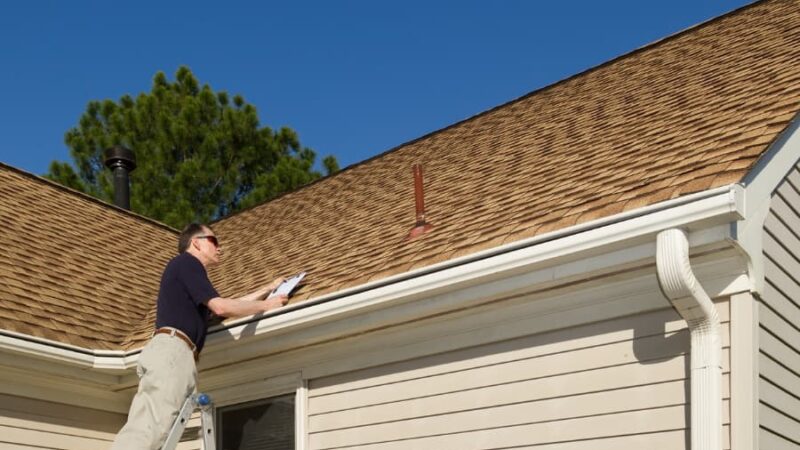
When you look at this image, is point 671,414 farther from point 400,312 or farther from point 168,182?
point 168,182

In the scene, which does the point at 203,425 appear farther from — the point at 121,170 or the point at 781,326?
the point at 121,170

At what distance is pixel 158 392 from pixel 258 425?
7.01 feet

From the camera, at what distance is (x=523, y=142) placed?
9.39 m

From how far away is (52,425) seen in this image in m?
7.88

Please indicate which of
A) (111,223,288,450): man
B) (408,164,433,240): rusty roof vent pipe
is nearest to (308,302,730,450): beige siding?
(111,223,288,450): man

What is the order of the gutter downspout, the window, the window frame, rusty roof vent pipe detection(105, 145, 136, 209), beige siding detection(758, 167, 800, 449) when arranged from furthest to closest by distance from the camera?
rusty roof vent pipe detection(105, 145, 136, 209)
the window
the window frame
beige siding detection(758, 167, 800, 449)
the gutter downspout

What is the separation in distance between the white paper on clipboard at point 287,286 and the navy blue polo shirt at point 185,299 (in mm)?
1110

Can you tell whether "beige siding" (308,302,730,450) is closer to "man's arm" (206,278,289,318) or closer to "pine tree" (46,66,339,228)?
"man's arm" (206,278,289,318)

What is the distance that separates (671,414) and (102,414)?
16.1 feet

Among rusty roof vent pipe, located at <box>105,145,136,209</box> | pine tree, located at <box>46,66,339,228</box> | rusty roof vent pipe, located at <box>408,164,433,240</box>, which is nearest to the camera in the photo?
rusty roof vent pipe, located at <box>408,164,433,240</box>

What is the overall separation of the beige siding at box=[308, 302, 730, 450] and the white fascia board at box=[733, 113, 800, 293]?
29 cm

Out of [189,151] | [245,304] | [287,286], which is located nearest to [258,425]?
[287,286]

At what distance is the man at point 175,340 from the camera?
208 inches

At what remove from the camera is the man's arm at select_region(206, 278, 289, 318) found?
5.76 metres
